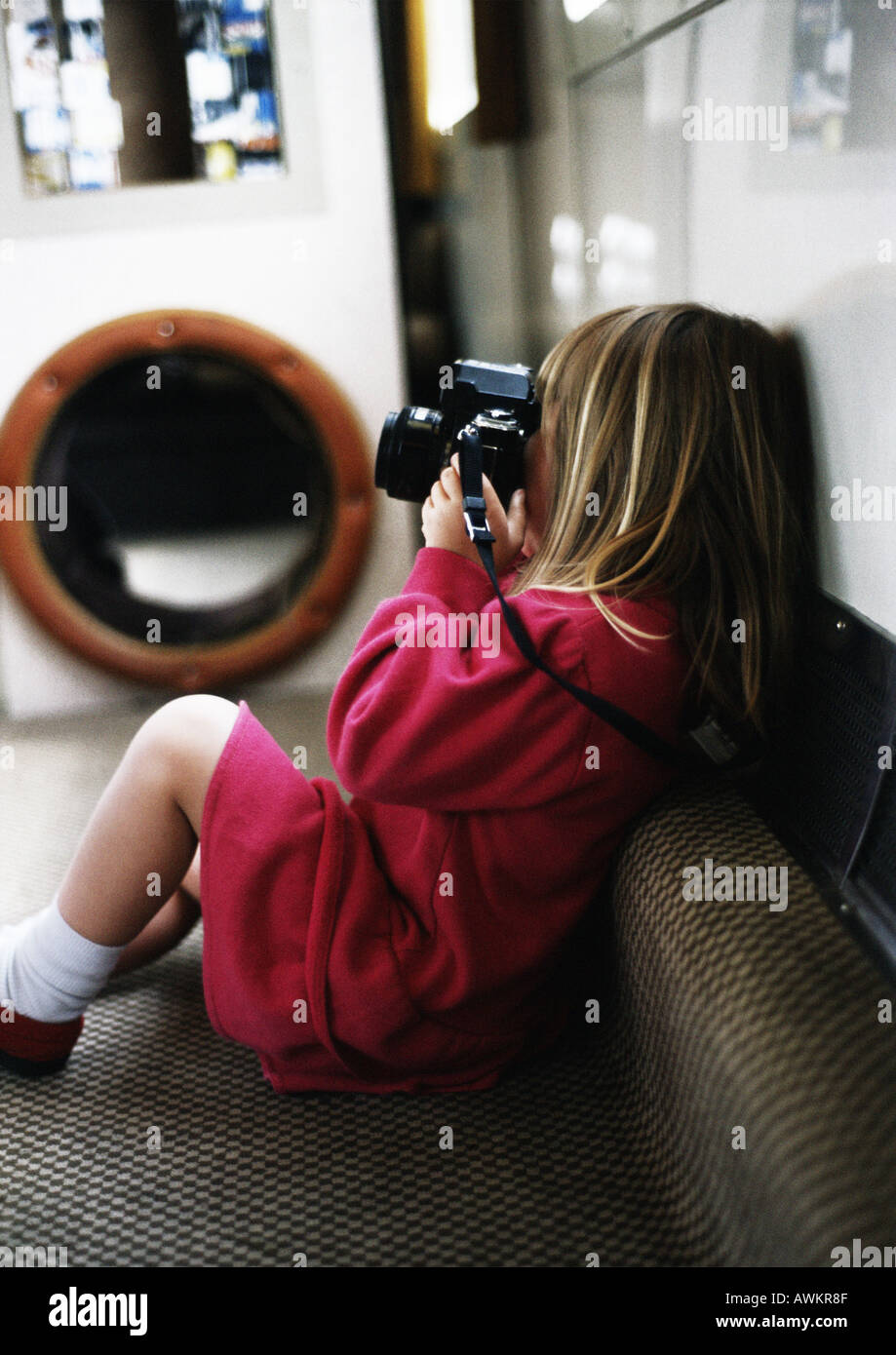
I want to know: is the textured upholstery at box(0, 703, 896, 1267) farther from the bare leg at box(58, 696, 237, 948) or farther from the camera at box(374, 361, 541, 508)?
the camera at box(374, 361, 541, 508)

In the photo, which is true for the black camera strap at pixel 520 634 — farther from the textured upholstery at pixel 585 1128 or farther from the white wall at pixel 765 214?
the white wall at pixel 765 214

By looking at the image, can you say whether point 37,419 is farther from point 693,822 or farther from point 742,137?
point 693,822

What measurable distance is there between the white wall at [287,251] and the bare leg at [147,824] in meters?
1.00

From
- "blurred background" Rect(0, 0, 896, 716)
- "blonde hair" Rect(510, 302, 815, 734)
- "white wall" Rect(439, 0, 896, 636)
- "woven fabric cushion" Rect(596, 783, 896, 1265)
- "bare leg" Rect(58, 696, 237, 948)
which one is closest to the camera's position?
"woven fabric cushion" Rect(596, 783, 896, 1265)

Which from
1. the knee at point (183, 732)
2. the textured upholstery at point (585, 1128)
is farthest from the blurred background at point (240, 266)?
the textured upholstery at point (585, 1128)

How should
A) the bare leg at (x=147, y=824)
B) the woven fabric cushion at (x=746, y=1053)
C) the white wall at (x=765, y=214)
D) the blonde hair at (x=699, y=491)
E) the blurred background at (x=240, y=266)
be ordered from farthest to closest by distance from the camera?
the blurred background at (x=240, y=266), the bare leg at (x=147, y=824), the blonde hair at (x=699, y=491), the white wall at (x=765, y=214), the woven fabric cushion at (x=746, y=1053)

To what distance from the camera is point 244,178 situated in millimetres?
1841

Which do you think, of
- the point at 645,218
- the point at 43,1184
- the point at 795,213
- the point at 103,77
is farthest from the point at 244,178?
the point at 43,1184

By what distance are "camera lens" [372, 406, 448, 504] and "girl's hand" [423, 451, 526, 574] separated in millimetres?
18

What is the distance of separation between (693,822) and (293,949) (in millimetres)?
330

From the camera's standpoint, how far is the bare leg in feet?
3.17

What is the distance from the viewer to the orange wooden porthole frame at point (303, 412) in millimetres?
1793

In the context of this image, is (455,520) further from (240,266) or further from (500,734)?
(240,266)

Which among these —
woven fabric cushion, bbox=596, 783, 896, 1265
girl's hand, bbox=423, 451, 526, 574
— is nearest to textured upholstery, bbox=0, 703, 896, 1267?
woven fabric cushion, bbox=596, 783, 896, 1265
